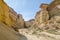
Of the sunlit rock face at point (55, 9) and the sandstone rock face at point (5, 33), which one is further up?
the sunlit rock face at point (55, 9)

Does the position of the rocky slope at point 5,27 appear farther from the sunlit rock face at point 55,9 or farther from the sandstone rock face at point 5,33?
the sunlit rock face at point 55,9

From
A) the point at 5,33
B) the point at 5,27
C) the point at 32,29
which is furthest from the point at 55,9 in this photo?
the point at 5,33

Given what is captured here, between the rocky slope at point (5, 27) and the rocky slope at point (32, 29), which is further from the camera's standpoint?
the rocky slope at point (32, 29)

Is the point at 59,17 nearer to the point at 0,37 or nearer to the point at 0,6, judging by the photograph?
the point at 0,6

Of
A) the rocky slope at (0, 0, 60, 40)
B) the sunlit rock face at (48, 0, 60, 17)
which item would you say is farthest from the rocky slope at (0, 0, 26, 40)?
the sunlit rock face at (48, 0, 60, 17)

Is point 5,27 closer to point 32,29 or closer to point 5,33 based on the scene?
point 5,33

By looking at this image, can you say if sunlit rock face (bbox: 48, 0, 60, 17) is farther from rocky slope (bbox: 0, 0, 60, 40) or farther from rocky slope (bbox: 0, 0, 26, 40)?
rocky slope (bbox: 0, 0, 26, 40)

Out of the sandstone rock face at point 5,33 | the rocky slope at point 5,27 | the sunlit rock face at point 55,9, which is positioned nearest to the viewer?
the sandstone rock face at point 5,33

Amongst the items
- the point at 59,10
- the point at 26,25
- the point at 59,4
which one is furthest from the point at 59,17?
the point at 26,25

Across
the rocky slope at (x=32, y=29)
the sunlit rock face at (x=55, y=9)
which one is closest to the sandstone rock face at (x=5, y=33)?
the rocky slope at (x=32, y=29)

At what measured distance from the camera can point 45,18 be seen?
77.5 feet

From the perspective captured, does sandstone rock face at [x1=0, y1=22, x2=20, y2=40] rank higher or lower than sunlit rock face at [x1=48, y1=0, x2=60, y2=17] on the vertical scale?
lower

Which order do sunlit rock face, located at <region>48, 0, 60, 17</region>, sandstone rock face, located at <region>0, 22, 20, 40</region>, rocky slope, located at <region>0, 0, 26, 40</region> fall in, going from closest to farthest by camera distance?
sandstone rock face, located at <region>0, 22, 20, 40</region>
rocky slope, located at <region>0, 0, 26, 40</region>
sunlit rock face, located at <region>48, 0, 60, 17</region>

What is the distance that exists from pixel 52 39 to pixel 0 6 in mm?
5251
